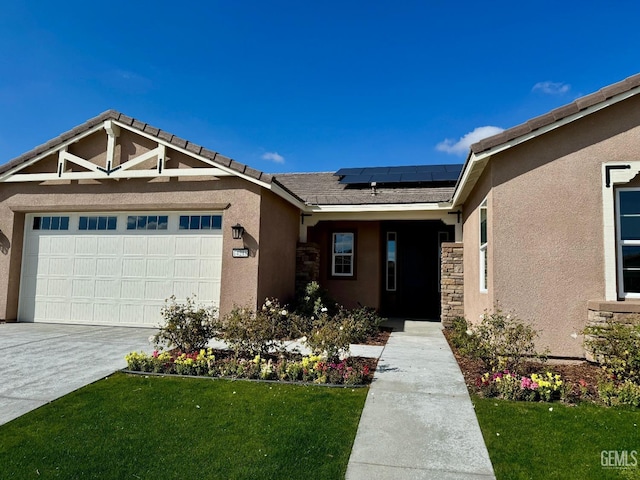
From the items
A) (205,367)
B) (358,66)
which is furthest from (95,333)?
(358,66)

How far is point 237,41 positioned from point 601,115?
8.99m

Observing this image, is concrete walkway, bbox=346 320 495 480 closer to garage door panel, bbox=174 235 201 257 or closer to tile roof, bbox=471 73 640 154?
tile roof, bbox=471 73 640 154

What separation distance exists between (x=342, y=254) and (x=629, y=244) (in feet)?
24.7

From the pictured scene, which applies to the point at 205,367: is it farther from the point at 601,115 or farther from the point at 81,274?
the point at 601,115

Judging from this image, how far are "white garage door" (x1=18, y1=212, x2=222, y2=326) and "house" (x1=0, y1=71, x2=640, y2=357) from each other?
0.04 meters

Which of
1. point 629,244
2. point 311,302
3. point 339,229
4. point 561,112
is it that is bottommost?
point 311,302

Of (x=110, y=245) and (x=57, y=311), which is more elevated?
(x=110, y=245)

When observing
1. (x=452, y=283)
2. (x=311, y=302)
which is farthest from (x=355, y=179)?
(x=311, y=302)

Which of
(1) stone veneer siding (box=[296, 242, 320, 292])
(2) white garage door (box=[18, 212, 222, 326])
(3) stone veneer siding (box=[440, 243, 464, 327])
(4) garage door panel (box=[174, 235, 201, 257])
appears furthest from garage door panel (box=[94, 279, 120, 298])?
(3) stone veneer siding (box=[440, 243, 464, 327])

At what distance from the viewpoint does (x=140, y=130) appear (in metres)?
9.08

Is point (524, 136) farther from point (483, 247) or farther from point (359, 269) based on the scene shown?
point (359, 269)

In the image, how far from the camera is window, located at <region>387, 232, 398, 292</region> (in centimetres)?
1288

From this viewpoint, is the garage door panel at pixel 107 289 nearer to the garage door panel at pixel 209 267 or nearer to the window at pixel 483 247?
the garage door panel at pixel 209 267

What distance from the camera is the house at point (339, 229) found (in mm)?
6102
